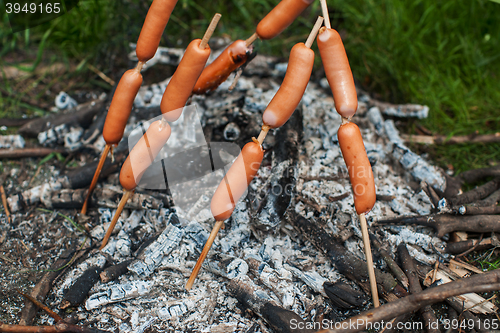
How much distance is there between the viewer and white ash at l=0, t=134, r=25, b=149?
2.92 m

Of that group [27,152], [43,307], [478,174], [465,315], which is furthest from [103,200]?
[478,174]

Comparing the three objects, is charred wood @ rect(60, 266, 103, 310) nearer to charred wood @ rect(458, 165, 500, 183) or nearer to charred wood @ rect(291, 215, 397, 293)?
charred wood @ rect(291, 215, 397, 293)

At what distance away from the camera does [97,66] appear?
11.7 feet

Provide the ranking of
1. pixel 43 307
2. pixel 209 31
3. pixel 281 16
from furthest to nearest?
pixel 43 307
pixel 281 16
pixel 209 31

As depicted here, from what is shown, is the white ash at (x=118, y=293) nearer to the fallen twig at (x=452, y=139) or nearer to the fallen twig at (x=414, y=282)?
the fallen twig at (x=414, y=282)

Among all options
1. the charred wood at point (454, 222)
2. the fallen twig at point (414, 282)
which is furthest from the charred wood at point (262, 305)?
the charred wood at point (454, 222)

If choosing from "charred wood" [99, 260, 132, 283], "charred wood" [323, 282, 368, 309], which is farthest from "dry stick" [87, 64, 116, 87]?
"charred wood" [323, 282, 368, 309]

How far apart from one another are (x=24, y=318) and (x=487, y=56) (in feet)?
16.0

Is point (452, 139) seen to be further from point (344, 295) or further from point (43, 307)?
point (43, 307)

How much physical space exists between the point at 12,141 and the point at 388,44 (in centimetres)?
399

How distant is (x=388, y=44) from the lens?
3617 mm

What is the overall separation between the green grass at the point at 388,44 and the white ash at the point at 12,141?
45 cm

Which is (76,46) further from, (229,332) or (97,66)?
(229,332)

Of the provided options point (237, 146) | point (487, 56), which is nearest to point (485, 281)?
point (237, 146)
